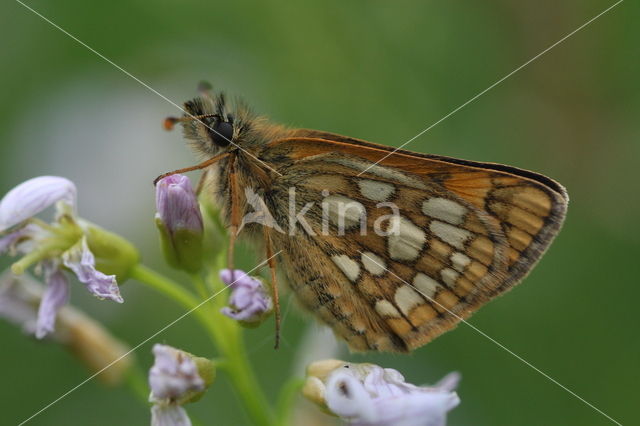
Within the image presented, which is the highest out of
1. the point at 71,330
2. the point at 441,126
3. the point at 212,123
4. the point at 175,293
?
the point at 441,126

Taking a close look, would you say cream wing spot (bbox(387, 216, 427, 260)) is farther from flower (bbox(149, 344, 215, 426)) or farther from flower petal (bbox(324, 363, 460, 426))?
flower (bbox(149, 344, 215, 426))

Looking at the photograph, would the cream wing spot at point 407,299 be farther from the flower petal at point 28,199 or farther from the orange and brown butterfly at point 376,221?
the flower petal at point 28,199

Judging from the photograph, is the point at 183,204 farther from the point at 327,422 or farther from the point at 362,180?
the point at 327,422

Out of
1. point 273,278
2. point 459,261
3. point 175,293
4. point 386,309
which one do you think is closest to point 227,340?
point 175,293

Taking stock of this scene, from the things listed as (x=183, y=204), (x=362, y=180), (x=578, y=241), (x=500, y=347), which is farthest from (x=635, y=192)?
(x=183, y=204)

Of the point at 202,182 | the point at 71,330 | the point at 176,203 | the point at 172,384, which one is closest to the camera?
the point at 172,384

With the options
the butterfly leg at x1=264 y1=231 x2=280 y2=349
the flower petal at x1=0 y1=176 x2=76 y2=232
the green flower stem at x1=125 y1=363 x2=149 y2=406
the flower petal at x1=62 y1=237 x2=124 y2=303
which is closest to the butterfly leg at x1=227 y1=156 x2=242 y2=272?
the butterfly leg at x1=264 y1=231 x2=280 y2=349

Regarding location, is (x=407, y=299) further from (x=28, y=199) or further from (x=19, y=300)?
(x=19, y=300)

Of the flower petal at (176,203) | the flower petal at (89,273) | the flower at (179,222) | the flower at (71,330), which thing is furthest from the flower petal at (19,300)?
the flower petal at (176,203)
